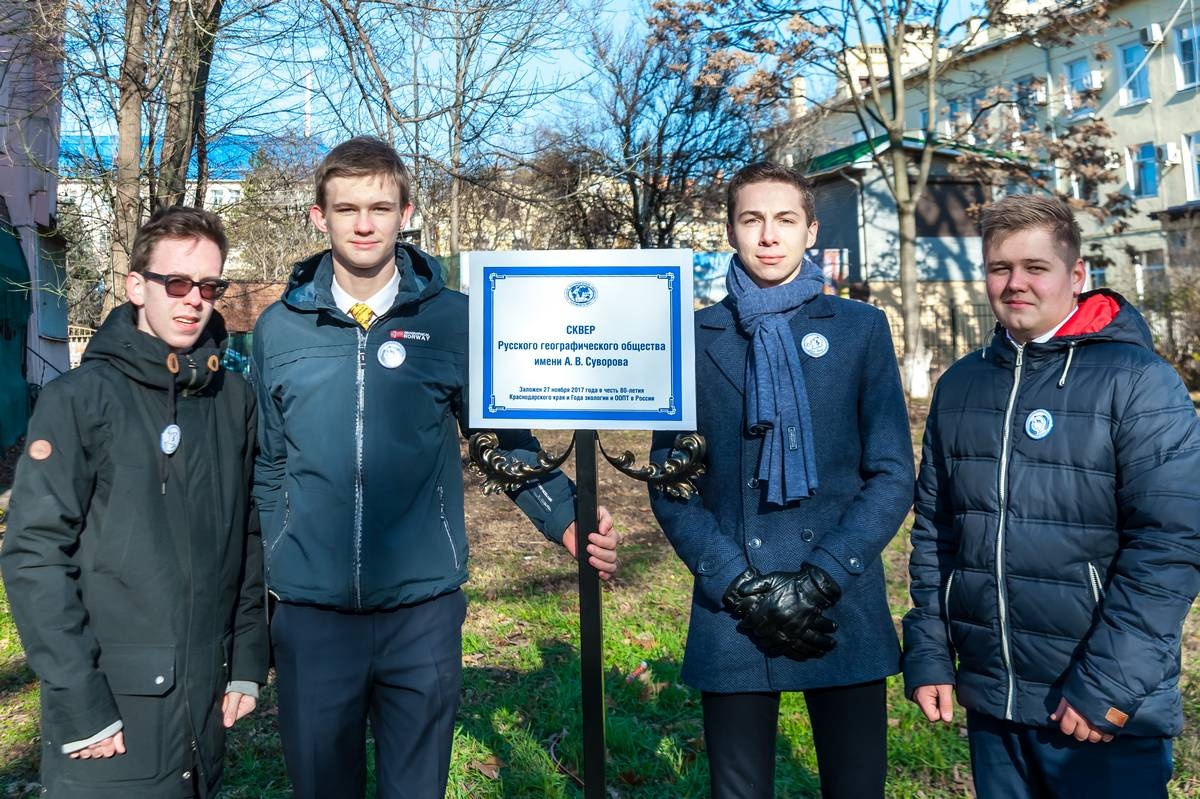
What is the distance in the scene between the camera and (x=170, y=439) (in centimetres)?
274

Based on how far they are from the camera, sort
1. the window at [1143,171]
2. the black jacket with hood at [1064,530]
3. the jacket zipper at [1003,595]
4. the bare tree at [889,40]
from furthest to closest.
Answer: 1. the window at [1143,171]
2. the bare tree at [889,40]
3. the jacket zipper at [1003,595]
4. the black jacket with hood at [1064,530]

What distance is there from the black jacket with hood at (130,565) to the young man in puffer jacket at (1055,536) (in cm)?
197

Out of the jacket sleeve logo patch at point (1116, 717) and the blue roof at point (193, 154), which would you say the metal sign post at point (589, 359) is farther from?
the blue roof at point (193, 154)

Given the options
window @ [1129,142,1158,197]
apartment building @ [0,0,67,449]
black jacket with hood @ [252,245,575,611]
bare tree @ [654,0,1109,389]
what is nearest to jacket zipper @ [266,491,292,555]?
black jacket with hood @ [252,245,575,611]

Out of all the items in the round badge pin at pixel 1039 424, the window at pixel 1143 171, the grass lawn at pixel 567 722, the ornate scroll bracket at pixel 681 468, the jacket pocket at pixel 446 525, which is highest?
the window at pixel 1143 171

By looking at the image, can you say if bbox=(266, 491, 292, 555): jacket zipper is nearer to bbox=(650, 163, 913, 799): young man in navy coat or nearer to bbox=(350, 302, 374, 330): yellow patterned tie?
bbox=(350, 302, 374, 330): yellow patterned tie

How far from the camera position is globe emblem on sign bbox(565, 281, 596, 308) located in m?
2.76

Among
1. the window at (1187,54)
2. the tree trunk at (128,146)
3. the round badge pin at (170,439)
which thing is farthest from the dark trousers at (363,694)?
the window at (1187,54)

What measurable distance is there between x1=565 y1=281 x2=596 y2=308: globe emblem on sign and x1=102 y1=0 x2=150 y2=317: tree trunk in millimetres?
4733

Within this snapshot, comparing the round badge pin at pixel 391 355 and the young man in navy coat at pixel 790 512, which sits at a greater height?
the round badge pin at pixel 391 355

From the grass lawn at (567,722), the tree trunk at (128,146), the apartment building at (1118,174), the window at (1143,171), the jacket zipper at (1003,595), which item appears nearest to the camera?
the jacket zipper at (1003,595)

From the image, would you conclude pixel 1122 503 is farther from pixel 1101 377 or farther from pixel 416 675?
pixel 416 675

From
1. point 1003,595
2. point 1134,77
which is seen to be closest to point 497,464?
point 1003,595

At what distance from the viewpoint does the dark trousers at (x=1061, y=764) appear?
249 cm
